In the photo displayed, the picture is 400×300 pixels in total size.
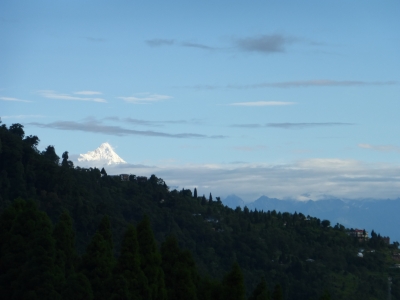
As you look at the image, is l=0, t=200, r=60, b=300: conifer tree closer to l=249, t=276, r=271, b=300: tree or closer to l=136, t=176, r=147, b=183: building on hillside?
l=249, t=276, r=271, b=300: tree

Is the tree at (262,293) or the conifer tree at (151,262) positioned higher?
the conifer tree at (151,262)

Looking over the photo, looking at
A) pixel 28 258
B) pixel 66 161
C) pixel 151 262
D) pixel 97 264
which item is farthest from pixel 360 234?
pixel 28 258

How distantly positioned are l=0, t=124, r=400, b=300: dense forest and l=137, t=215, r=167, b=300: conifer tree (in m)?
0.05

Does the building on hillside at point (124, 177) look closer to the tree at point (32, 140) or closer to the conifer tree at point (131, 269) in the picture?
the tree at point (32, 140)

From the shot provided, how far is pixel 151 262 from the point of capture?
35.2 m

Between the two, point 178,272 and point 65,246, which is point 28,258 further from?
point 178,272

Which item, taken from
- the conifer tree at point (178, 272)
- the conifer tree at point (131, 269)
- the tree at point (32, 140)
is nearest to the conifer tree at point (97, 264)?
the conifer tree at point (131, 269)

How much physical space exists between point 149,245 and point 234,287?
476 cm

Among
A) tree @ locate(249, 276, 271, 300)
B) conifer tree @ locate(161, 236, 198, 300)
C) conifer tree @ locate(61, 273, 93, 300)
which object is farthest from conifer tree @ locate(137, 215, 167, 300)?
tree @ locate(249, 276, 271, 300)

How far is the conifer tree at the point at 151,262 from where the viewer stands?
34469mm

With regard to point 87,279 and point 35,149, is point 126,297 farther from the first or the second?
point 35,149

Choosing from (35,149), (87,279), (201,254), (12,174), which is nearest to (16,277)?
(87,279)

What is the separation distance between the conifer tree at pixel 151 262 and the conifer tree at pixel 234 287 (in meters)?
2.99

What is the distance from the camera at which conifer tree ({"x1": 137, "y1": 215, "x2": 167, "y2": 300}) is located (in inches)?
1357
